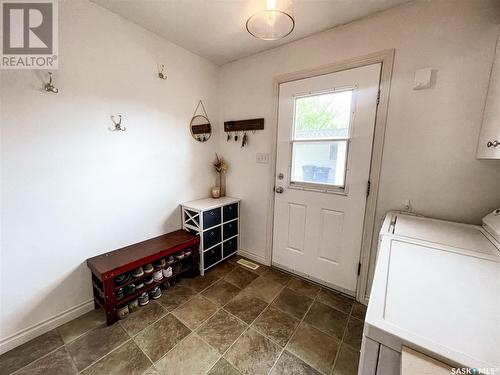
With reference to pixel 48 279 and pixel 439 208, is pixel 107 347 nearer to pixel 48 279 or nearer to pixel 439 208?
pixel 48 279

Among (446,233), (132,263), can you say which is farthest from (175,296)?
(446,233)

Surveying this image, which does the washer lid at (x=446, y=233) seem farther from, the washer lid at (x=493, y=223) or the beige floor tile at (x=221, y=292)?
the beige floor tile at (x=221, y=292)

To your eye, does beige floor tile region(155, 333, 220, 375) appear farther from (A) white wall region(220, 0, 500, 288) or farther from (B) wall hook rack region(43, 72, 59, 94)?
(B) wall hook rack region(43, 72, 59, 94)

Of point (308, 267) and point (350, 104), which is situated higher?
point (350, 104)

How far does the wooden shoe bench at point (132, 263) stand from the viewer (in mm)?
1545

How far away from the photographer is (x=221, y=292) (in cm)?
196

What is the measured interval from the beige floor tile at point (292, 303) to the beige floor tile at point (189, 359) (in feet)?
2.22

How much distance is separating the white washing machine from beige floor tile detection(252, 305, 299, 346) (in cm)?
93

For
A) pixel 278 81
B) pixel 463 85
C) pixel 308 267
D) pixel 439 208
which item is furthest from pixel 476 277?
Answer: pixel 278 81

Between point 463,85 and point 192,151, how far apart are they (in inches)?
92.3

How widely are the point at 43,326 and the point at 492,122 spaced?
3.18 meters

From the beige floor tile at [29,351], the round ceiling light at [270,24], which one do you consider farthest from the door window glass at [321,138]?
the beige floor tile at [29,351]

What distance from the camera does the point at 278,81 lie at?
2.11 meters

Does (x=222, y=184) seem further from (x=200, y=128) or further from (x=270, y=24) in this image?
(x=270, y=24)
